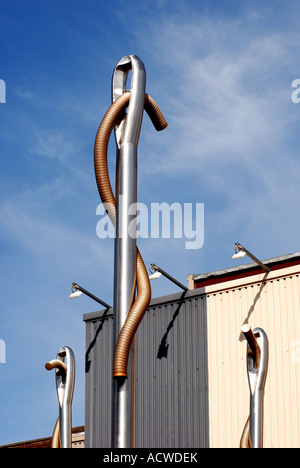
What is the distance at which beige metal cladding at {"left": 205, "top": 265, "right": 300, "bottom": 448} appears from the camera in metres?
23.9

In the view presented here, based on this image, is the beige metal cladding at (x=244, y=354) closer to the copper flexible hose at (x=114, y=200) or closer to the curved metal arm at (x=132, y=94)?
the copper flexible hose at (x=114, y=200)

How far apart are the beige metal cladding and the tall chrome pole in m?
13.1

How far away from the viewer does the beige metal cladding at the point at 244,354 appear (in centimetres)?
2386

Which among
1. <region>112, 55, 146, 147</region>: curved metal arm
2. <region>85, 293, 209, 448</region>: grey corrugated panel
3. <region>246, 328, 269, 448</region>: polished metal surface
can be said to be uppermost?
<region>112, 55, 146, 147</region>: curved metal arm

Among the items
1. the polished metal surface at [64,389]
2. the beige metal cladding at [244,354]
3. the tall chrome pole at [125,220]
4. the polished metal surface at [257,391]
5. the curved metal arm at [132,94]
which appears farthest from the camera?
the beige metal cladding at [244,354]

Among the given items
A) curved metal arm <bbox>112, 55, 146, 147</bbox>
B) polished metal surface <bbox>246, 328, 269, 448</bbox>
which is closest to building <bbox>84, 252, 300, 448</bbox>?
polished metal surface <bbox>246, 328, 269, 448</bbox>

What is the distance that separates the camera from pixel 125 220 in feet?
38.9

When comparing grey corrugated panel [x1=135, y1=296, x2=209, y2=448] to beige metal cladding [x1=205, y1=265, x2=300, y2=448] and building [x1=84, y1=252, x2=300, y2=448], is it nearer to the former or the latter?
building [x1=84, y1=252, x2=300, y2=448]

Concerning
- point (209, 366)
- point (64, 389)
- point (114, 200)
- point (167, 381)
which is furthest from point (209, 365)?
point (114, 200)

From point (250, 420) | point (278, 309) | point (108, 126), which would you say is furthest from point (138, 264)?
point (278, 309)

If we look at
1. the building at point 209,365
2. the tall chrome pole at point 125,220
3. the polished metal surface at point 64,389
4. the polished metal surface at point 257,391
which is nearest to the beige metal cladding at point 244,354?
the building at point 209,365

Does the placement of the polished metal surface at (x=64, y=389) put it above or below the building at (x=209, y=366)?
below

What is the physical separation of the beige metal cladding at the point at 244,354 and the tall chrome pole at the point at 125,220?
13.1 m

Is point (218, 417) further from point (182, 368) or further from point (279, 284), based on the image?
point (279, 284)
